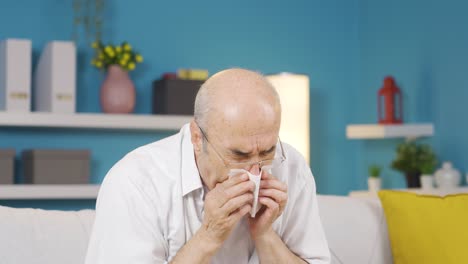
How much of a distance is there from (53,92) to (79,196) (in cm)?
51

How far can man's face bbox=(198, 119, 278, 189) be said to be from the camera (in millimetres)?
1531

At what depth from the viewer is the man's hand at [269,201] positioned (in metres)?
1.61

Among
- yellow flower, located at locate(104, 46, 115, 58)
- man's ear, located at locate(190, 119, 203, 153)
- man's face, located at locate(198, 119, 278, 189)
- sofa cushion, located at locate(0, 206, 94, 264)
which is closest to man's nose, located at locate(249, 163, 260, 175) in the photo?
man's face, located at locate(198, 119, 278, 189)

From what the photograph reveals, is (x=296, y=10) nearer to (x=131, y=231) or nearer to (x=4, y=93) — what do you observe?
(x=4, y=93)

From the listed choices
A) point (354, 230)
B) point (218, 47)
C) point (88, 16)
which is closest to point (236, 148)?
point (354, 230)

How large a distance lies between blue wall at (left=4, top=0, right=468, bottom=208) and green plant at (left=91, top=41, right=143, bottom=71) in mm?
151

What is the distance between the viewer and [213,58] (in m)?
4.16

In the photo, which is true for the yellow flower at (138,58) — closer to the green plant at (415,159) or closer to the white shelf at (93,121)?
the white shelf at (93,121)

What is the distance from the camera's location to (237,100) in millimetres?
1542

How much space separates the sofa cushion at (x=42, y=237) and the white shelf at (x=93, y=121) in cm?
162

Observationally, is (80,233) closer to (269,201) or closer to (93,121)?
(269,201)

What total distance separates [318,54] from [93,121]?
4.82 ft

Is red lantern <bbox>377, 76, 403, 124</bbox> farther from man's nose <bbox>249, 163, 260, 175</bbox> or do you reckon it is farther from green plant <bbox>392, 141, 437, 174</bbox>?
man's nose <bbox>249, 163, 260, 175</bbox>

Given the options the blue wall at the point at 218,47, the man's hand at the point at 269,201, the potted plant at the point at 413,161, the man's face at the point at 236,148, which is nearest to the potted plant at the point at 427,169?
the potted plant at the point at 413,161
